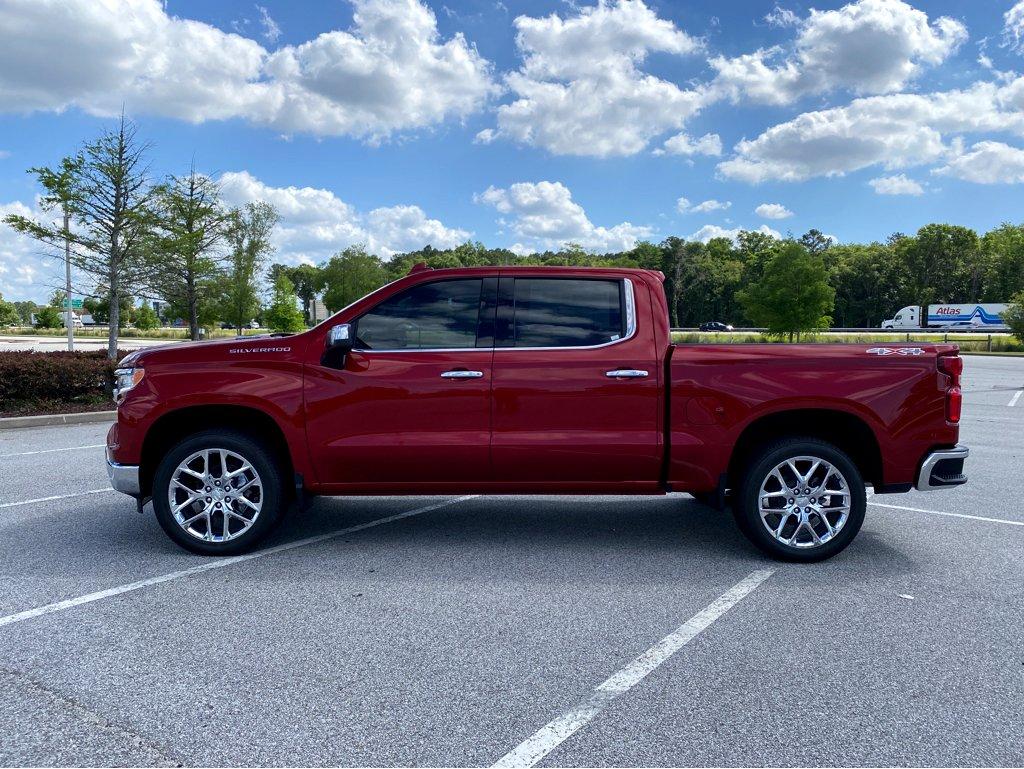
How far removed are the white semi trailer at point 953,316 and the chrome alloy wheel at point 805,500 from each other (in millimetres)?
86543

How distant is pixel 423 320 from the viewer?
4820 millimetres

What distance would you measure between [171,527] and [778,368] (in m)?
4.06

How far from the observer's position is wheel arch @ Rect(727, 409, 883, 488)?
4.77 m

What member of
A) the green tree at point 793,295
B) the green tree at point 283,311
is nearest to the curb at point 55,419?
the green tree at point 283,311

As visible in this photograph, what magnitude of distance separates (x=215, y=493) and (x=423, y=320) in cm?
178

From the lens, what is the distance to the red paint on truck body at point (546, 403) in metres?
4.63

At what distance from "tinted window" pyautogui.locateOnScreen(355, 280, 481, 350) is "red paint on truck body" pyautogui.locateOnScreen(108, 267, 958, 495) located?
0.10m

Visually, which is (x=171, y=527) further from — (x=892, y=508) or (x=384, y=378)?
(x=892, y=508)

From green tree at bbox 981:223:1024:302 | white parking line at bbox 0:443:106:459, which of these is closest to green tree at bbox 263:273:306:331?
white parking line at bbox 0:443:106:459

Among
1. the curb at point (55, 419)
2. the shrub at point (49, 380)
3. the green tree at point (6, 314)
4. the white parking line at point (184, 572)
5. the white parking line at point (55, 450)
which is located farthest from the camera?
the green tree at point (6, 314)

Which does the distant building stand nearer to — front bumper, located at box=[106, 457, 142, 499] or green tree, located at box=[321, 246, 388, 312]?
green tree, located at box=[321, 246, 388, 312]

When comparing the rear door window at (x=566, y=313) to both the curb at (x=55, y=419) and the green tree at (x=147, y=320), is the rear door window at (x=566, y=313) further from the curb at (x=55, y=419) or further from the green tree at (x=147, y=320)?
the green tree at (x=147, y=320)

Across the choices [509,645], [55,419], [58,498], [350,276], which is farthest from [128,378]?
[350,276]

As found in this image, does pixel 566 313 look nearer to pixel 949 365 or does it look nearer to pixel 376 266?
pixel 949 365
